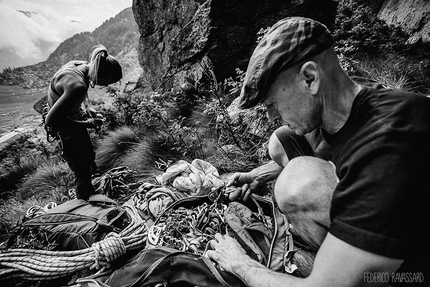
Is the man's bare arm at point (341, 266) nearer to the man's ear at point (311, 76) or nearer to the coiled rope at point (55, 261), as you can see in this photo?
the man's ear at point (311, 76)

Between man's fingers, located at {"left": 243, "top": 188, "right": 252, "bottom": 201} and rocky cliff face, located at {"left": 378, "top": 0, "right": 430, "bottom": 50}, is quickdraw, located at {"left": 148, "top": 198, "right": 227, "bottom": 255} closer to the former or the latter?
man's fingers, located at {"left": 243, "top": 188, "right": 252, "bottom": 201}

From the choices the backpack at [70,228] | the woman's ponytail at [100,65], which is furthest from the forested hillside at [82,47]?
→ the backpack at [70,228]

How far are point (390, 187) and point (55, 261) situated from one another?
6.26 ft

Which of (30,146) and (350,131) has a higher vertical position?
(350,131)

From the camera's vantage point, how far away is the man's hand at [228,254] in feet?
3.96

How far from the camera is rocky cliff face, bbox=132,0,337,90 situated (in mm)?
4559

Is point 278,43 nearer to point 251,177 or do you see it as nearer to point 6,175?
point 251,177

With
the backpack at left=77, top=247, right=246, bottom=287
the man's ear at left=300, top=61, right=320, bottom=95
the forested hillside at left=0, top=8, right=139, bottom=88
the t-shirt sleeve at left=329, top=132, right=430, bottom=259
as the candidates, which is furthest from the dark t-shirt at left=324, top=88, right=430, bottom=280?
the forested hillside at left=0, top=8, right=139, bottom=88

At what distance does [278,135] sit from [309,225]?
2.41 ft

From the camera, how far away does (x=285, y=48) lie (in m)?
0.94

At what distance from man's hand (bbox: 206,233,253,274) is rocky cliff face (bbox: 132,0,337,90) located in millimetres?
3495

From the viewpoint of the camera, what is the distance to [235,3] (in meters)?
4.67

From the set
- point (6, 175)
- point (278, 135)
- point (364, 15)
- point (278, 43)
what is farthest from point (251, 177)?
point (6, 175)

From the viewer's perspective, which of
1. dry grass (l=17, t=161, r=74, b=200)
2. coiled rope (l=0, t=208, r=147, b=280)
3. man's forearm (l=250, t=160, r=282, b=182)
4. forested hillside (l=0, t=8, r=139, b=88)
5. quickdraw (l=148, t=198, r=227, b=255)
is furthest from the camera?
forested hillside (l=0, t=8, r=139, b=88)
